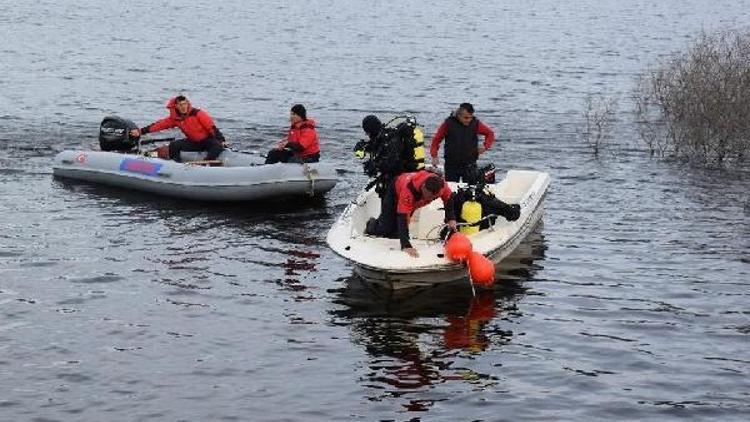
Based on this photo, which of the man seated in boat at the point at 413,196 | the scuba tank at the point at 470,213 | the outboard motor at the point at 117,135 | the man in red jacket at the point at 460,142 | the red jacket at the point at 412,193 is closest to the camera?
the man seated in boat at the point at 413,196

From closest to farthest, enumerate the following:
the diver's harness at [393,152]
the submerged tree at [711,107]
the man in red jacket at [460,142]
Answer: the diver's harness at [393,152] < the man in red jacket at [460,142] < the submerged tree at [711,107]

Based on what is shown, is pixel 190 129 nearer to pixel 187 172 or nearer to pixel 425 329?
pixel 187 172

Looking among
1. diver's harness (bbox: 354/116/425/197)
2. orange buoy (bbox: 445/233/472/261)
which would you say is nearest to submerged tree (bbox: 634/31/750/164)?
diver's harness (bbox: 354/116/425/197)

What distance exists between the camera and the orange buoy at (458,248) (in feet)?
51.1

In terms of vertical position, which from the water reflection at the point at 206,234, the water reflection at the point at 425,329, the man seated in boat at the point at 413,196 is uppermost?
the man seated in boat at the point at 413,196

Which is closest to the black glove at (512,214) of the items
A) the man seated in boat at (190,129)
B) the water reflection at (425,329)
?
the water reflection at (425,329)

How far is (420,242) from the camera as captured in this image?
16719mm

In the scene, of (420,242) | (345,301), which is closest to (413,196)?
(420,242)

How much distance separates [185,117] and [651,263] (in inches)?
354

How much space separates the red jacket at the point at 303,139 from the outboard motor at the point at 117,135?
3.70m

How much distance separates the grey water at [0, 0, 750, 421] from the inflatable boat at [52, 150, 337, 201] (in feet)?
0.94

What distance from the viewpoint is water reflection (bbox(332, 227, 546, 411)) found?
1358 cm

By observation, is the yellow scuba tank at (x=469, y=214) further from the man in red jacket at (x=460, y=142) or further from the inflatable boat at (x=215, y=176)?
the inflatable boat at (x=215, y=176)

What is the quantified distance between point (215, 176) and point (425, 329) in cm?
744
